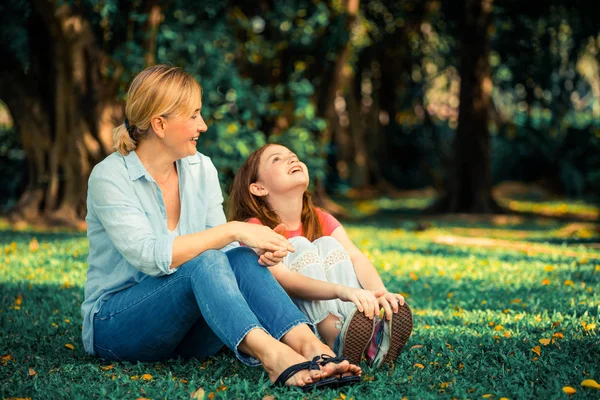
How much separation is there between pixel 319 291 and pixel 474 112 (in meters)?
11.4

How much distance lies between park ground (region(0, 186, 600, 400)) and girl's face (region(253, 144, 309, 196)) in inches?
36.9

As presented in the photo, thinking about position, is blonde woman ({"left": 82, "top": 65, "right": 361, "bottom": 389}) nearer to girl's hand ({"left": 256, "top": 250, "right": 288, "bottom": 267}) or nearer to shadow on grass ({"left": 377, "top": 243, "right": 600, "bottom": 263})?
girl's hand ({"left": 256, "top": 250, "right": 288, "bottom": 267})

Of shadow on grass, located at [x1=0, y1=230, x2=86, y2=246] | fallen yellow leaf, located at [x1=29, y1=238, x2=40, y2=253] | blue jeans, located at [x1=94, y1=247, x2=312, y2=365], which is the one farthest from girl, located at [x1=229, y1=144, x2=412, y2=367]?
shadow on grass, located at [x1=0, y1=230, x2=86, y2=246]

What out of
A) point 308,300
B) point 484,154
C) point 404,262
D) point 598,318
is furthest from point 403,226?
point 308,300

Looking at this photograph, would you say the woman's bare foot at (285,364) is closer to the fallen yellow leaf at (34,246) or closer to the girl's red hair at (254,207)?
the girl's red hair at (254,207)

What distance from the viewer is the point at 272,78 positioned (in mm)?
13789

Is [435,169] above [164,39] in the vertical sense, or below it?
below

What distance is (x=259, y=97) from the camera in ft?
41.3

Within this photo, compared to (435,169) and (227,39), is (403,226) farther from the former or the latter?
(435,169)

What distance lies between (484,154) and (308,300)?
11239mm

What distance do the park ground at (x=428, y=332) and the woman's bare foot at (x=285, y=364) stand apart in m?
0.06

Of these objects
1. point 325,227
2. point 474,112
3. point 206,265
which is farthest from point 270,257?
point 474,112

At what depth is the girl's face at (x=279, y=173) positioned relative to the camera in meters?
4.24

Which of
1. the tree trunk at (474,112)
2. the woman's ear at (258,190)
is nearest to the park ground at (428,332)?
the woman's ear at (258,190)
